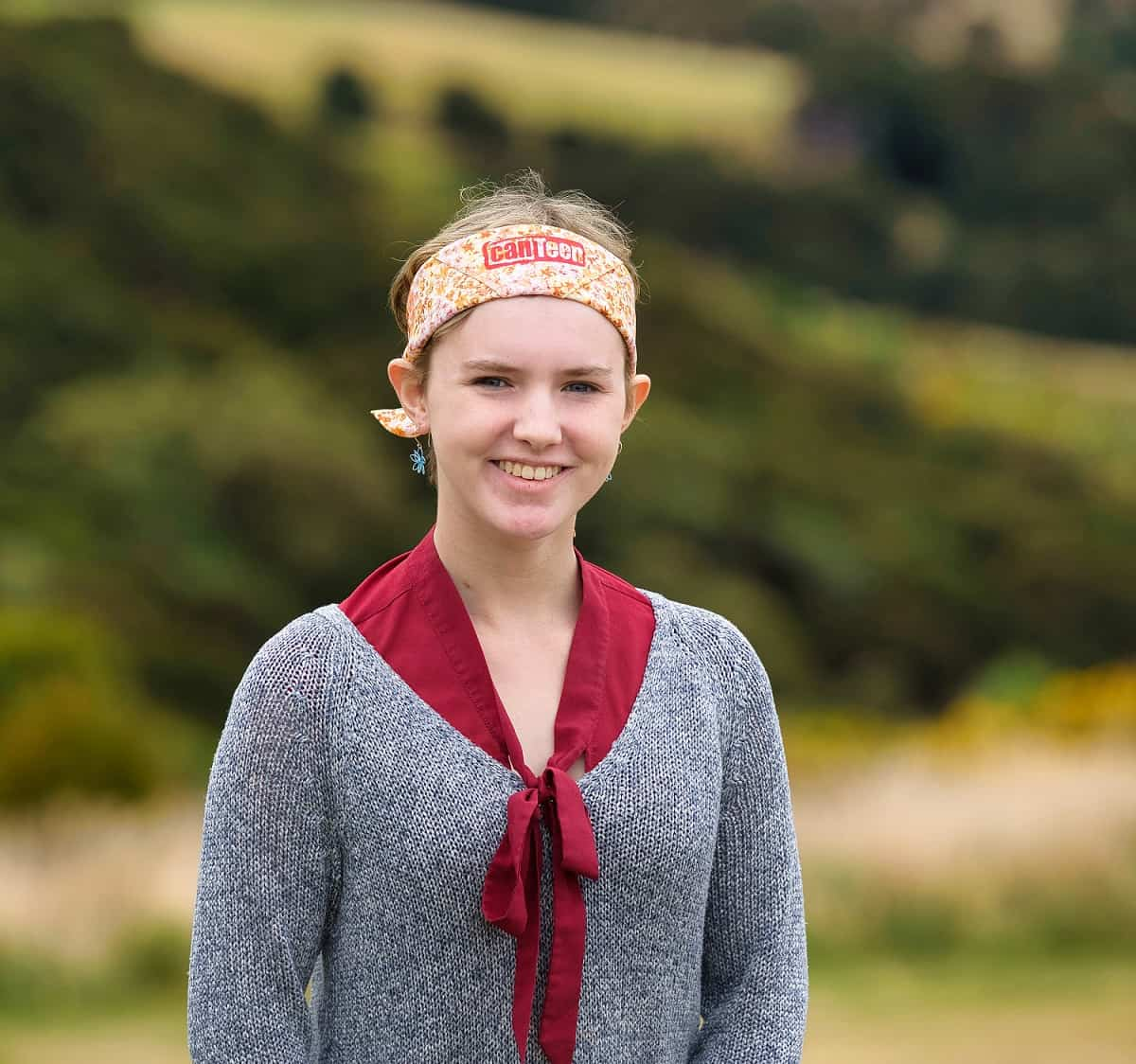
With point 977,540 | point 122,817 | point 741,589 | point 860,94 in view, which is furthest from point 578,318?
point 860,94

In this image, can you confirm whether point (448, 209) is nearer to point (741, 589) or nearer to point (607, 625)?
point (741, 589)

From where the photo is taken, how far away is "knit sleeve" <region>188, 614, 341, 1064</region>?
1562 mm

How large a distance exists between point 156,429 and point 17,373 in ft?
2.37

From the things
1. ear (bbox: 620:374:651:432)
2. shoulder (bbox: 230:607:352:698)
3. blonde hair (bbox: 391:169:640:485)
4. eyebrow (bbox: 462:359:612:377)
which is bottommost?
shoulder (bbox: 230:607:352:698)

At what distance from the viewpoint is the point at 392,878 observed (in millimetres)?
1558

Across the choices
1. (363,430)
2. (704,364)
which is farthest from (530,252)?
(704,364)

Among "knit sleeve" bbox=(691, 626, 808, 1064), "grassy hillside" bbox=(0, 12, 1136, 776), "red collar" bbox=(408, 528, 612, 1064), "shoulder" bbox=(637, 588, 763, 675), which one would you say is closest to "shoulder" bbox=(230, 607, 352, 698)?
"red collar" bbox=(408, 528, 612, 1064)

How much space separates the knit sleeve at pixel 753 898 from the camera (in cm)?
171

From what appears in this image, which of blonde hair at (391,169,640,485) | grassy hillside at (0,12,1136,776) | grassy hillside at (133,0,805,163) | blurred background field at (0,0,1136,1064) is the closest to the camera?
blonde hair at (391,169,640,485)

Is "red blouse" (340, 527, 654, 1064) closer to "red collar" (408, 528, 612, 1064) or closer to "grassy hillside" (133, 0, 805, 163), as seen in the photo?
"red collar" (408, 528, 612, 1064)

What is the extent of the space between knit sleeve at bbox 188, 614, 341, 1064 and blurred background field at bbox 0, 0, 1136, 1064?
449 cm

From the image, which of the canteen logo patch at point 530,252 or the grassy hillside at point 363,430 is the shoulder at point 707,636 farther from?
the grassy hillside at point 363,430

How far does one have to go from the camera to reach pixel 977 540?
7.93 m

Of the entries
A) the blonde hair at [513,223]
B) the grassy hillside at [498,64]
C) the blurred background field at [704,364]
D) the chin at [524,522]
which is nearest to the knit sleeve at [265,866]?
the chin at [524,522]
